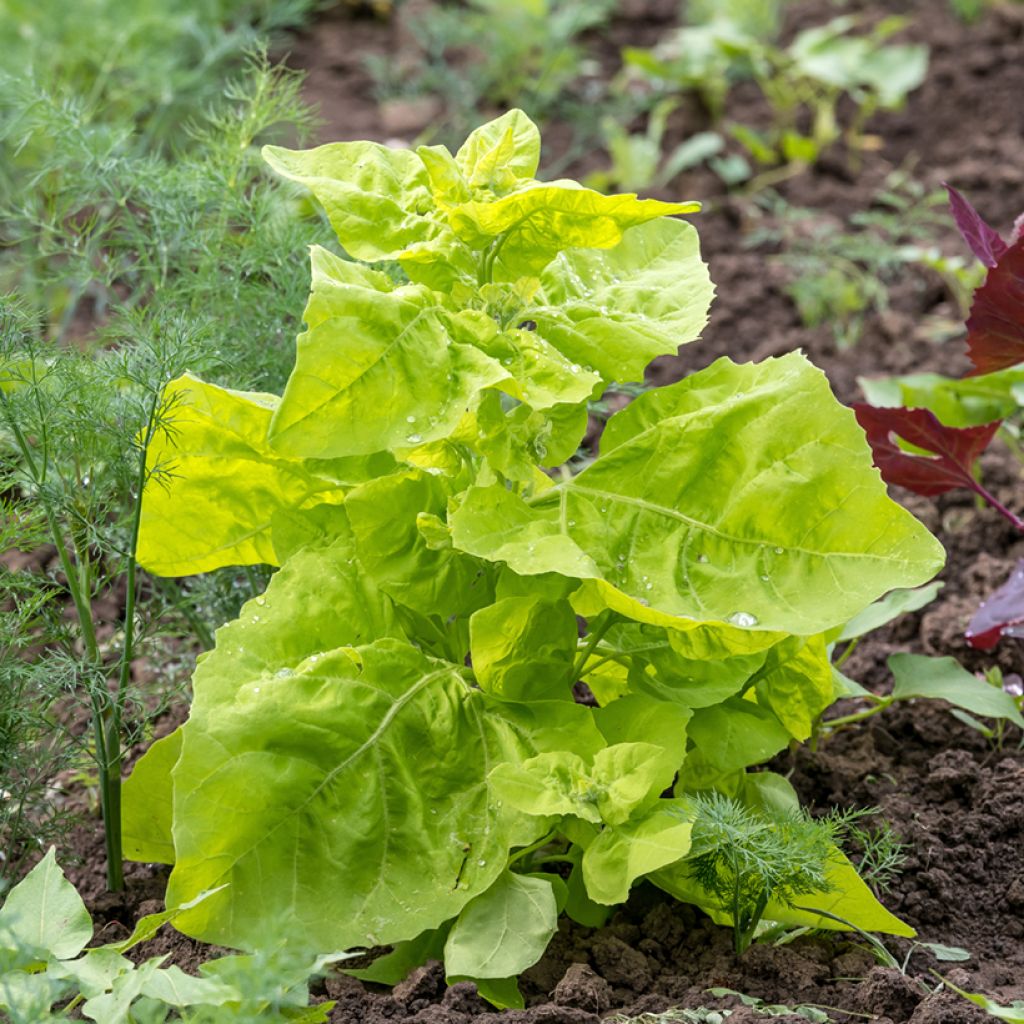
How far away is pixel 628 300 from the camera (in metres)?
1.83

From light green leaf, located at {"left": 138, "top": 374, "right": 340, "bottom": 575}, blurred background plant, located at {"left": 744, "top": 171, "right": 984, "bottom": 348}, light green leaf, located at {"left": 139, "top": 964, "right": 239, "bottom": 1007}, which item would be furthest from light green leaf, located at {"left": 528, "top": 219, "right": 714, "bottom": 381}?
blurred background plant, located at {"left": 744, "top": 171, "right": 984, "bottom": 348}

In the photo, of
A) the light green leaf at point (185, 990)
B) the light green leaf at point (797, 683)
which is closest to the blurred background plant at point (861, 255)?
the light green leaf at point (797, 683)

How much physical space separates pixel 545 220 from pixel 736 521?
418 millimetres

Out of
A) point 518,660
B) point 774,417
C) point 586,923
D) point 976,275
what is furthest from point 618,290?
point 976,275

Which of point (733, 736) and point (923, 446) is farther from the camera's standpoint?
point (923, 446)

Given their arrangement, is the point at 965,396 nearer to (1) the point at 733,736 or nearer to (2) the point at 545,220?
(1) the point at 733,736

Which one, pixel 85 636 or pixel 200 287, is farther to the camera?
pixel 200 287

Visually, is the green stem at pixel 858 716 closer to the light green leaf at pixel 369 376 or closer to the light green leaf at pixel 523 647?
the light green leaf at pixel 523 647

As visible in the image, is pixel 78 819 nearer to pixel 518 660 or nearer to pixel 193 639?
pixel 193 639

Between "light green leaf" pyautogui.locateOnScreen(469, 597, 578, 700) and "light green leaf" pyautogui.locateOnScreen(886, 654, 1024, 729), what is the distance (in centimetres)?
60

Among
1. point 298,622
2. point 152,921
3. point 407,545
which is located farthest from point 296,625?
point 152,921

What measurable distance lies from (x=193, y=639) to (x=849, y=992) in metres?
1.21

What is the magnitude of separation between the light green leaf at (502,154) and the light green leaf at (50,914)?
0.93 meters

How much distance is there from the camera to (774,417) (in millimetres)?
1732
